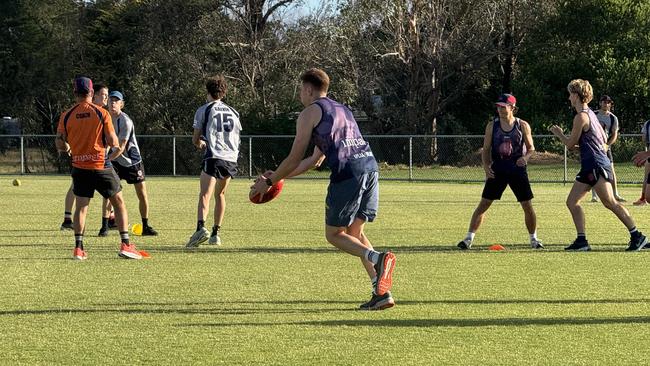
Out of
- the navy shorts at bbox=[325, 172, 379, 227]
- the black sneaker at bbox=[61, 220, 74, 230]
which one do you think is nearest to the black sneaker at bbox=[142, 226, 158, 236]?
the black sneaker at bbox=[61, 220, 74, 230]

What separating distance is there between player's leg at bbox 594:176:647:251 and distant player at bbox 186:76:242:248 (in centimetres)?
463

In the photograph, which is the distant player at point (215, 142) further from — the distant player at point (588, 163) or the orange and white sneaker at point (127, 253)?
the distant player at point (588, 163)

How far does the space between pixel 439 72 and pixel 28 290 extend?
38.6m

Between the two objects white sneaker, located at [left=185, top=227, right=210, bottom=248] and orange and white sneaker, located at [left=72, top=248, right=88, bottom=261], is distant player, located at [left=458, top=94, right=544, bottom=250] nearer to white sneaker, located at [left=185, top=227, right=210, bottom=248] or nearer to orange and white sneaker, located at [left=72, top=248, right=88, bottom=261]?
white sneaker, located at [left=185, top=227, right=210, bottom=248]

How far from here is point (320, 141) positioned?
27.1 ft

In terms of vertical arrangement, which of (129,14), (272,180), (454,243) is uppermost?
(129,14)

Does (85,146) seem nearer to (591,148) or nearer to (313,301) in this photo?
(313,301)

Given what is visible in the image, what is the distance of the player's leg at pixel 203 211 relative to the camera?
13.1 meters

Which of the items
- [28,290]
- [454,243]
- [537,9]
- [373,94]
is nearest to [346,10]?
[373,94]

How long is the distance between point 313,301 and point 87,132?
13.2 ft

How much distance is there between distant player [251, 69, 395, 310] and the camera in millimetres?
8195

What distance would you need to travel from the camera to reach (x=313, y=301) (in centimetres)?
873

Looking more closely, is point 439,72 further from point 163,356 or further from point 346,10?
point 163,356

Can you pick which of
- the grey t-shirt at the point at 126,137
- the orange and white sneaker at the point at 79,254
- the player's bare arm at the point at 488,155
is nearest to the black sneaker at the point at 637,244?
the player's bare arm at the point at 488,155
